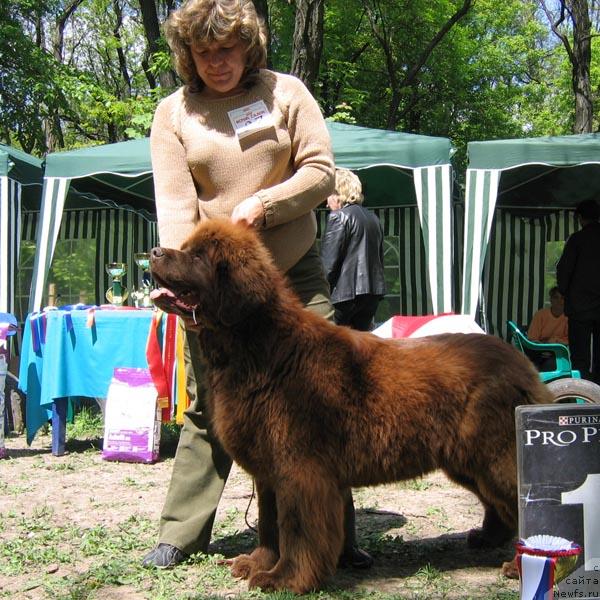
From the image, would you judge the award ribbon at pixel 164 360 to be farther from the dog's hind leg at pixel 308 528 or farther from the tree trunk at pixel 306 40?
the tree trunk at pixel 306 40

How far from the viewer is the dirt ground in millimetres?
3223

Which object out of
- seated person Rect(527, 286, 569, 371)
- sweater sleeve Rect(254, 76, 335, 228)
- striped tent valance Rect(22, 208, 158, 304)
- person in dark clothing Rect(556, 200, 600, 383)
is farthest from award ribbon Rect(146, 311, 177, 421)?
striped tent valance Rect(22, 208, 158, 304)

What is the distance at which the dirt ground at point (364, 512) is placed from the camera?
10.6 ft

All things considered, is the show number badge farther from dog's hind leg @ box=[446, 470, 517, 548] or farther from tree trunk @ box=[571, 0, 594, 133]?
tree trunk @ box=[571, 0, 594, 133]

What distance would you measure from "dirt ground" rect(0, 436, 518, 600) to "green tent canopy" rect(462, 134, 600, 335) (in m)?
2.77

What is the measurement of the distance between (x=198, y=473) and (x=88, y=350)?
11.4 ft

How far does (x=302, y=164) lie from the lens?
3.13m

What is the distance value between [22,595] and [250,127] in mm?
2063

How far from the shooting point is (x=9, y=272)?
7.90m

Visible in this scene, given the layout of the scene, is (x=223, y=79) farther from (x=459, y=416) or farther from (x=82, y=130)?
(x=82, y=130)

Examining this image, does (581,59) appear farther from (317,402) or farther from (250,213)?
(317,402)

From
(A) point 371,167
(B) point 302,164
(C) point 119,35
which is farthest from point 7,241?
(C) point 119,35

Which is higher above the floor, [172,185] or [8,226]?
[8,226]

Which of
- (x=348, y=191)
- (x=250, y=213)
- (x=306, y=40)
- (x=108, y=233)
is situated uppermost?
(x=306, y=40)
